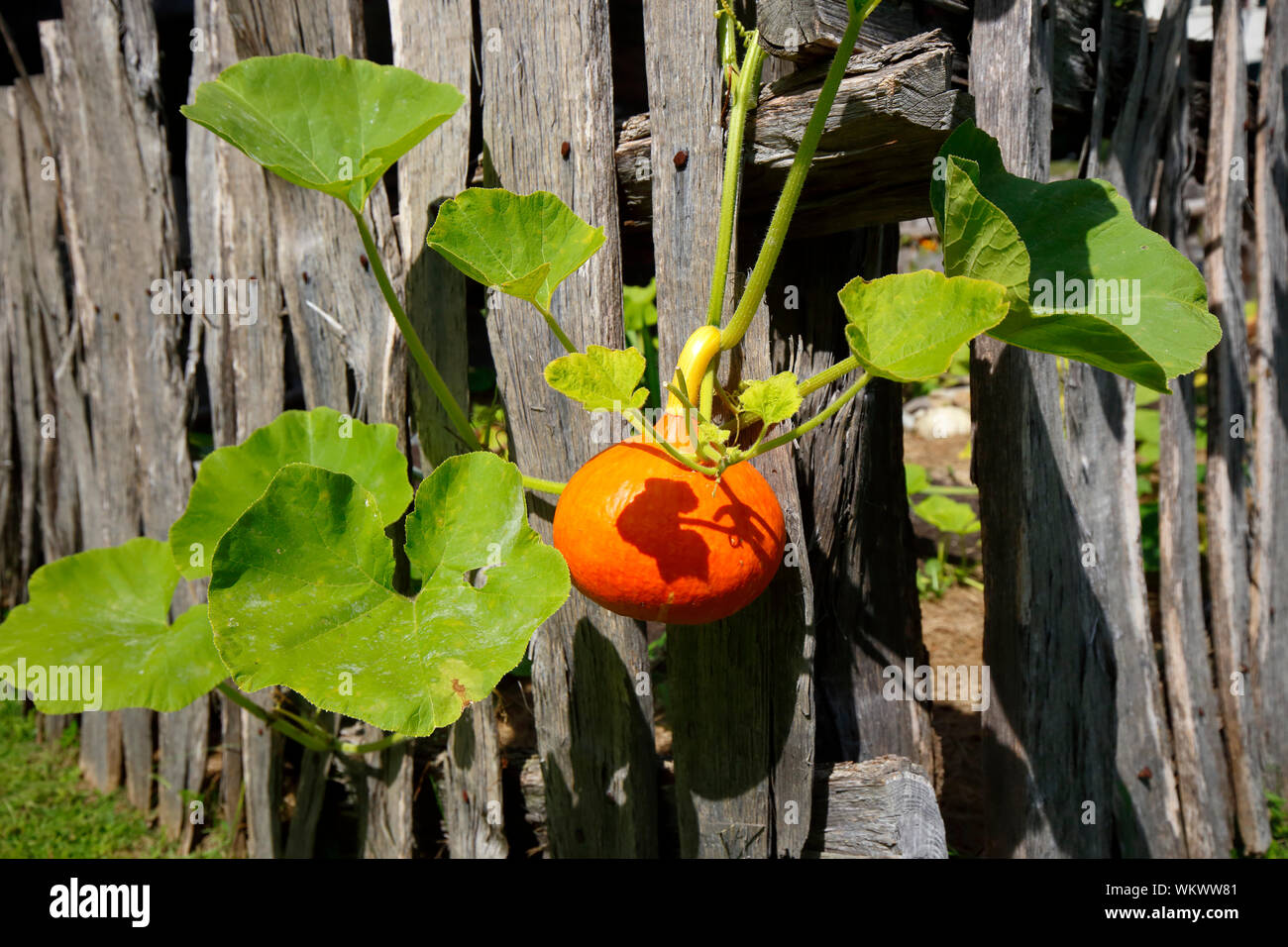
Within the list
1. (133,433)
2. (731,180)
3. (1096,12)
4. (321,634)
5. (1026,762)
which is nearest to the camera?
(321,634)

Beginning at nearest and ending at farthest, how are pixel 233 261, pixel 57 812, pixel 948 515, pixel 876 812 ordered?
pixel 876 812, pixel 233 261, pixel 57 812, pixel 948 515

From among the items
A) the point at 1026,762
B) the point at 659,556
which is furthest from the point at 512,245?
the point at 1026,762

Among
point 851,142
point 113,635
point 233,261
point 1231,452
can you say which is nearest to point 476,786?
point 113,635

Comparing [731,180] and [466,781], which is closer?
[731,180]

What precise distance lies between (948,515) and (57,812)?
10.4 feet

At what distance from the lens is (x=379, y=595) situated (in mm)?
1161

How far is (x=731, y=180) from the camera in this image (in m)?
1.26

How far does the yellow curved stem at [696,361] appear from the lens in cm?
122

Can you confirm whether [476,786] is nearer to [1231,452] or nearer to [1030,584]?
[1030,584]

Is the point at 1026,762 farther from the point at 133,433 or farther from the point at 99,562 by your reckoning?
the point at 133,433

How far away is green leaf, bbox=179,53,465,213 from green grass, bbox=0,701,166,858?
216 centimetres

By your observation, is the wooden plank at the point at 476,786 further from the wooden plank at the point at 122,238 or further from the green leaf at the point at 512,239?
the wooden plank at the point at 122,238

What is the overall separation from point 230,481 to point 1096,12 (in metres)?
2.03

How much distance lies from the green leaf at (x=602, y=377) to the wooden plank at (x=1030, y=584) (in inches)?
34.2
